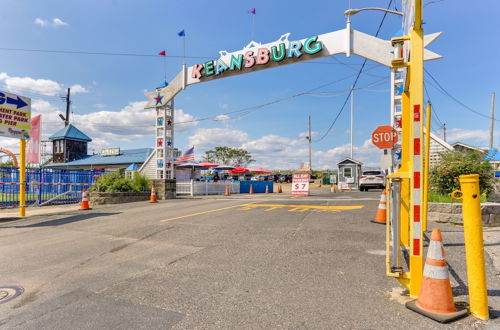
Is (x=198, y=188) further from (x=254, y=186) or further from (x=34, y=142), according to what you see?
(x=34, y=142)

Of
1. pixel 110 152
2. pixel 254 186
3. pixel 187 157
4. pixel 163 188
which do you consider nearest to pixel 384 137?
pixel 163 188

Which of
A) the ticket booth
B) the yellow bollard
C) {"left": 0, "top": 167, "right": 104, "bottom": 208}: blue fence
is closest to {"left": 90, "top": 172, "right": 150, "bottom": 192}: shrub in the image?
{"left": 0, "top": 167, "right": 104, "bottom": 208}: blue fence

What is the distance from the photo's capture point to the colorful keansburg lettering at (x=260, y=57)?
12688 mm

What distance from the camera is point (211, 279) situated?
141 inches

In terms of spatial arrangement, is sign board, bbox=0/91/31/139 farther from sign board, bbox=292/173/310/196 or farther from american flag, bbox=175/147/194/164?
american flag, bbox=175/147/194/164

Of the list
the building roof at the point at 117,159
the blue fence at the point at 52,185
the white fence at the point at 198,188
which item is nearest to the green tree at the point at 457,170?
the white fence at the point at 198,188

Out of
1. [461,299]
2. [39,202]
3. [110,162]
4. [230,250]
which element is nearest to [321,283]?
[461,299]

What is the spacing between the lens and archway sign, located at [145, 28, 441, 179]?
11.7 metres

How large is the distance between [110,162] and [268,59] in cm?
3616

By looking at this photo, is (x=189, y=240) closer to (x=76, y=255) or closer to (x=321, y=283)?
(x=76, y=255)

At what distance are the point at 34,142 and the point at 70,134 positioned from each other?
41.5 meters

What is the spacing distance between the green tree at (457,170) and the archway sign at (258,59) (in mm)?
3818

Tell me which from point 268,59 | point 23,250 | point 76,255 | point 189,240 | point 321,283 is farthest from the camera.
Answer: point 268,59

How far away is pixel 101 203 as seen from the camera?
44.9ft
